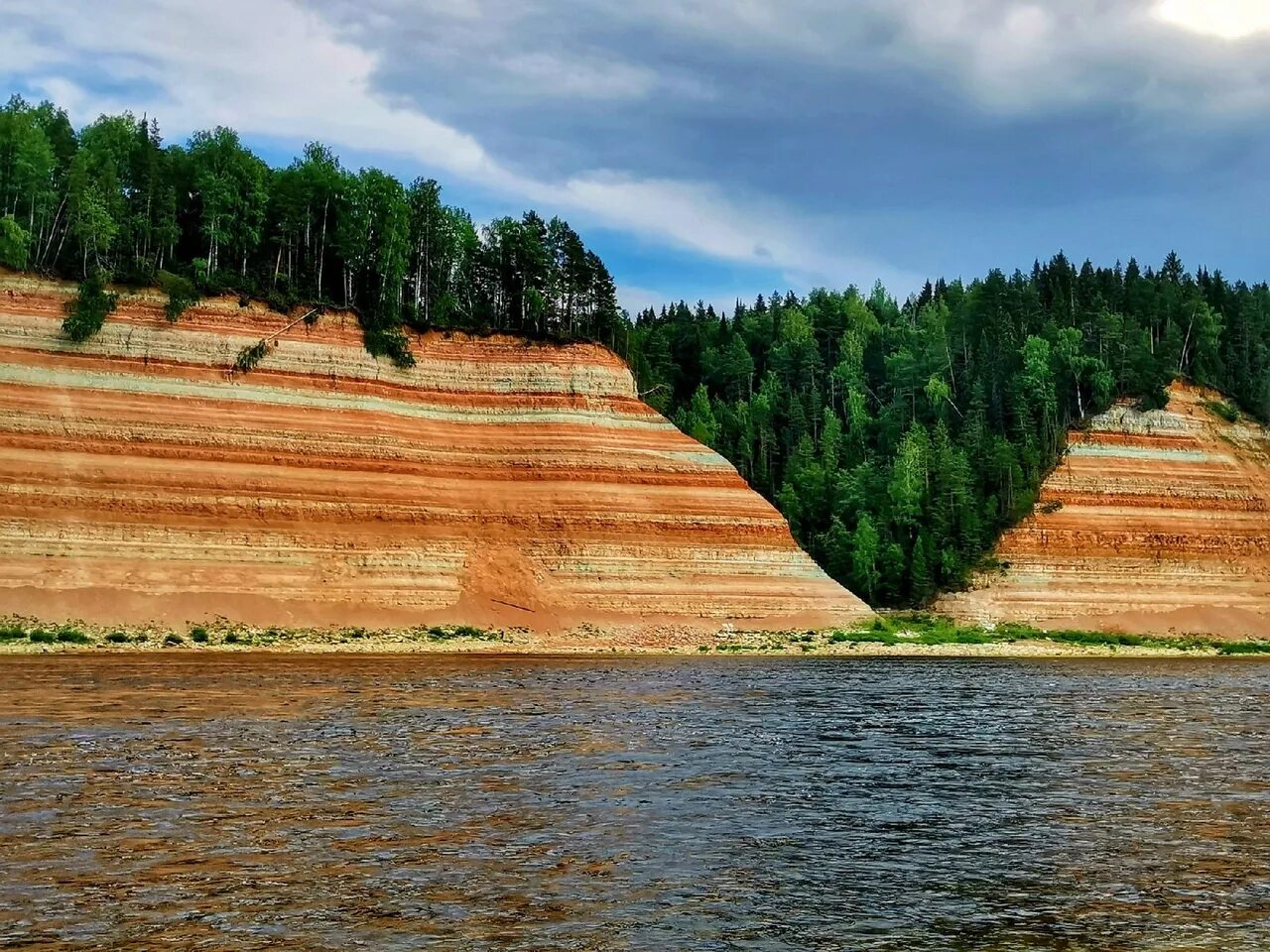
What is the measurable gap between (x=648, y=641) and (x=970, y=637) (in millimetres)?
21704

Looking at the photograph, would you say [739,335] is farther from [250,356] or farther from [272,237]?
[250,356]

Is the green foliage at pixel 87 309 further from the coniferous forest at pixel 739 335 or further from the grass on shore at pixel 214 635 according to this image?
the grass on shore at pixel 214 635

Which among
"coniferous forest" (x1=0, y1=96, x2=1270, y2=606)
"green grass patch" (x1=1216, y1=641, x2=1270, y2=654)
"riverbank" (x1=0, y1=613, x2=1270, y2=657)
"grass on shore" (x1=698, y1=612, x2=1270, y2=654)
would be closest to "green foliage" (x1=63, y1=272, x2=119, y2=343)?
"coniferous forest" (x1=0, y1=96, x2=1270, y2=606)

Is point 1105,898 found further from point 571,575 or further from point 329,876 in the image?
point 571,575

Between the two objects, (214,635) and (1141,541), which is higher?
(1141,541)

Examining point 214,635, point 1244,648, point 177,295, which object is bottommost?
point 1244,648

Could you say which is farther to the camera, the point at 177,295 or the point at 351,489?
the point at 177,295

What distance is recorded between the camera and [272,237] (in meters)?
65.8

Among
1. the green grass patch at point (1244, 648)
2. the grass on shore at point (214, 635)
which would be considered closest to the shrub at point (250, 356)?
the grass on shore at point (214, 635)

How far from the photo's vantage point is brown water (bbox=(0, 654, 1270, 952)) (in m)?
10.4

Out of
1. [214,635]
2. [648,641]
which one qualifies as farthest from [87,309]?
[648,641]

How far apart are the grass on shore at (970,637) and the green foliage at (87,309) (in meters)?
36.5

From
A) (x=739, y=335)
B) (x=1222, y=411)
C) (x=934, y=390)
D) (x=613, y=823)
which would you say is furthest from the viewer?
(x=739, y=335)

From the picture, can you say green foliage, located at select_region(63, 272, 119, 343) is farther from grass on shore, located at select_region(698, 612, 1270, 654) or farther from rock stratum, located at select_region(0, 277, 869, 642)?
grass on shore, located at select_region(698, 612, 1270, 654)
